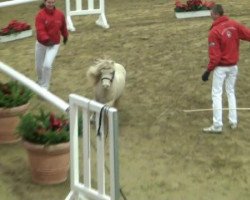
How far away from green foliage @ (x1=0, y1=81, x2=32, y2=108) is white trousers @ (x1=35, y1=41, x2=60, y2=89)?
1.98 metres

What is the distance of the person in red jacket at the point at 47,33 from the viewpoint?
10.9m

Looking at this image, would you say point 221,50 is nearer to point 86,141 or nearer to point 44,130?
point 44,130

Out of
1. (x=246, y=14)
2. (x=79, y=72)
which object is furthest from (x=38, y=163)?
(x=246, y=14)

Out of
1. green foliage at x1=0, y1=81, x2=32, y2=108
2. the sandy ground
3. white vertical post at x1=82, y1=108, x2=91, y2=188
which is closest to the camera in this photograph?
white vertical post at x1=82, y1=108, x2=91, y2=188

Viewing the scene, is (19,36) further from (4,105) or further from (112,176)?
(112,176)

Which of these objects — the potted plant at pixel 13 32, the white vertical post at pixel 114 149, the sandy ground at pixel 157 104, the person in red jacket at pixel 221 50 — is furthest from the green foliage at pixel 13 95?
the potted plant at pixel 13 32

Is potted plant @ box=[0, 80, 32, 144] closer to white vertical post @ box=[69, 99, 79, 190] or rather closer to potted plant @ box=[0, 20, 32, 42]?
white vertical post @ box=[69, 99, 79, 190]

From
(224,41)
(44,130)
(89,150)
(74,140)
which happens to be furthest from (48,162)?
(224,41)

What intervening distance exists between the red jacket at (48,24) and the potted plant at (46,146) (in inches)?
132

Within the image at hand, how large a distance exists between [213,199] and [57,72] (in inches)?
235

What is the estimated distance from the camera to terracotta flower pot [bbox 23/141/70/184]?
7.52 m

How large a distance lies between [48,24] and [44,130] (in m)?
3.74

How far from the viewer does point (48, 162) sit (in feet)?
25.1

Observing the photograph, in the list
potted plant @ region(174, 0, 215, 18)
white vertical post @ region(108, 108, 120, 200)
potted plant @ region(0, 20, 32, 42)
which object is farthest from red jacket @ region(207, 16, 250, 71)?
potted plant @ region(174, 0, 215, 18)
